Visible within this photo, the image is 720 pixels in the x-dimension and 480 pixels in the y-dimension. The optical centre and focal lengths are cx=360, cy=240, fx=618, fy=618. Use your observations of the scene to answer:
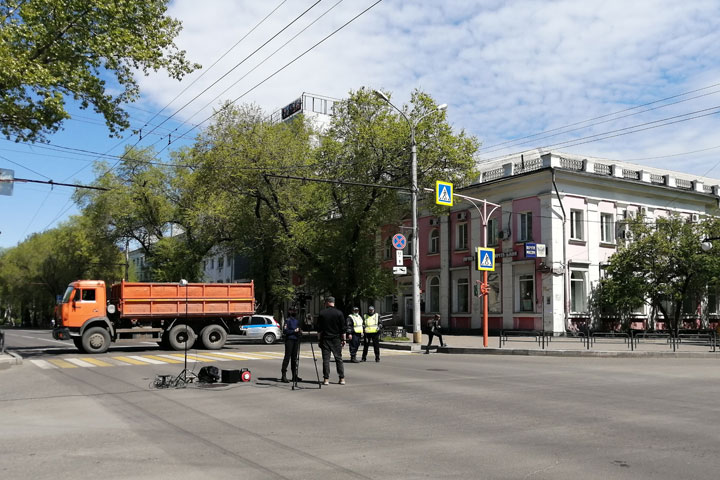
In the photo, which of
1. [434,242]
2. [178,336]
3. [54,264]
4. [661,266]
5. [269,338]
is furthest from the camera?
[54,264]

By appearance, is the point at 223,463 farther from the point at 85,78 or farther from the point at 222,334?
the point at 222,334

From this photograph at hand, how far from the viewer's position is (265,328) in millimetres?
33500

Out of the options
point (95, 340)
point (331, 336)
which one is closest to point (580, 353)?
point (331, 336)

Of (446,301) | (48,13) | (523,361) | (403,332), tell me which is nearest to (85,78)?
(48,13)

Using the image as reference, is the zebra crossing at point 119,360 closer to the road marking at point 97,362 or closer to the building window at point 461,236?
the road marking at point 97,362

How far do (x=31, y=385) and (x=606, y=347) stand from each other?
2094 cm

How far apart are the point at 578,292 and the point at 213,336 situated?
2141 centimetres

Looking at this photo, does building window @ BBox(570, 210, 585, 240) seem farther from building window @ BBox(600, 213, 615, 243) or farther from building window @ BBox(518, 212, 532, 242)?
building window @ BBox(518, 212, 532, 242)

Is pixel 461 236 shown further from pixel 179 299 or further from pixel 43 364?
pixel 43 364

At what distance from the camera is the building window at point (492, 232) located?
38.3m

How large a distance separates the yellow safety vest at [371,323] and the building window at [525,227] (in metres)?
18.7

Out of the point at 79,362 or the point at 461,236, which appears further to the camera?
the point at 461,236

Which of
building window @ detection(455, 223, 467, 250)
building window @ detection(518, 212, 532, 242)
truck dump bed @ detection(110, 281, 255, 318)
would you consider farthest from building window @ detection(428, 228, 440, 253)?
truck dump bed @ detection(110, 281, 255, 318)

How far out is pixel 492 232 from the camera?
3869cm
